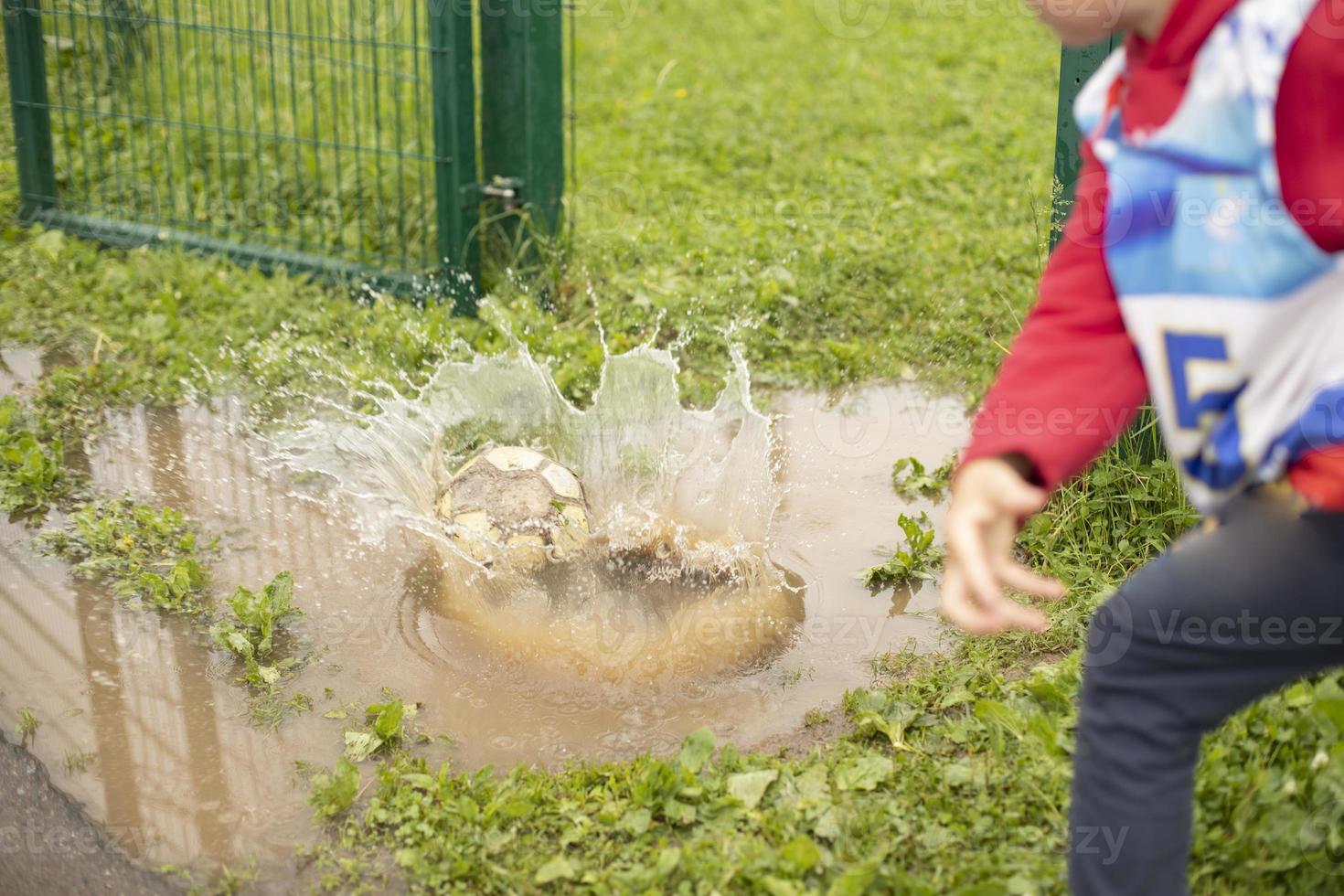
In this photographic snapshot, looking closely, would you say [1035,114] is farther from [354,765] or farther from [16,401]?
[354,765]

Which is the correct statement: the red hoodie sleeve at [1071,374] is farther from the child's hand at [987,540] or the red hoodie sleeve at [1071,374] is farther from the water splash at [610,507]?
the water splash at [610,507]

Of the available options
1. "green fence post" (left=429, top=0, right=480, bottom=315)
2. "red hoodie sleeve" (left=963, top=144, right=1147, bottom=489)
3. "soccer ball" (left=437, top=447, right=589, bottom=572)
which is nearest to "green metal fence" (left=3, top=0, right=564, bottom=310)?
"green fence post" (left=429, top=0, right=480, bottom=315)

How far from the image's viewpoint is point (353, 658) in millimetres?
3006

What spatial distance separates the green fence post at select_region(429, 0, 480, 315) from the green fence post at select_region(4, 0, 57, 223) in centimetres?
196

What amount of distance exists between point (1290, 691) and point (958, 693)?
2.04ft

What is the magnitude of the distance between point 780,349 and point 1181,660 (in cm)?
316

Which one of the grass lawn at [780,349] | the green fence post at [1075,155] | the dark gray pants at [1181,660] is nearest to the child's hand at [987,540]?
the dark gray pants at [1181,660]

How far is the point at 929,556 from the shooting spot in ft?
11.0

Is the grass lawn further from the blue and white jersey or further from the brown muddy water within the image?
the blue and white jersey

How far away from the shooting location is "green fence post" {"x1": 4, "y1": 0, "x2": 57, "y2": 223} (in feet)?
17.9

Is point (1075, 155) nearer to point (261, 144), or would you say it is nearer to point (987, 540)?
point (987, 540)

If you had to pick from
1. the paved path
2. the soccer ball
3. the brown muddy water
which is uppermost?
the soccer ball

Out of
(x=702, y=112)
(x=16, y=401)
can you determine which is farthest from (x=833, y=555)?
(x=702, y=112)

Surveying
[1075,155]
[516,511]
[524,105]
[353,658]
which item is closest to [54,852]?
[353,658]
